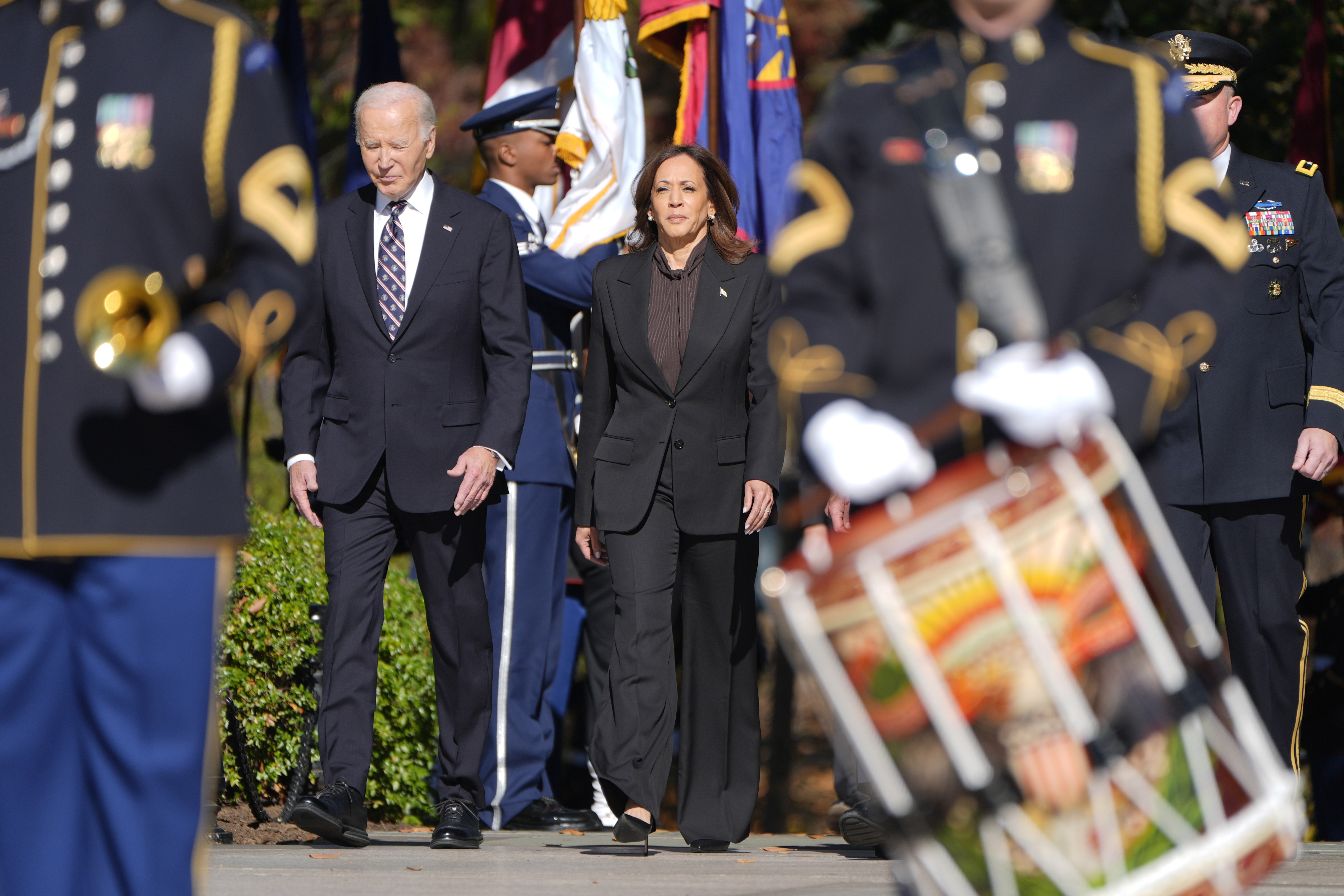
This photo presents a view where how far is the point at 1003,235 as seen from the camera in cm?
285

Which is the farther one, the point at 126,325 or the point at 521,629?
the point at 521,629

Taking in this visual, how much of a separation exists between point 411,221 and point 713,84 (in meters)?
1.92

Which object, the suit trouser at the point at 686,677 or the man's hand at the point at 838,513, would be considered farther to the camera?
the suit trouser at the point at 686,677

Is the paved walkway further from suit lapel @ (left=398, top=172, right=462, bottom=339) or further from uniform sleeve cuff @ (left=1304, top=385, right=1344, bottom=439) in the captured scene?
suit lapel @ (left=398, top=172, right=462, bottom=339)

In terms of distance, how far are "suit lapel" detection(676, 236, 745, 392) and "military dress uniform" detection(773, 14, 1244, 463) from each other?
2.70 metres

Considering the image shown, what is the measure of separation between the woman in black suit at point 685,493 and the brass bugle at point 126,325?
9.98ft

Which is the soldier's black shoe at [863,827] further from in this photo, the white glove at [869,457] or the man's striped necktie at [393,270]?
the white glove at [869,457]

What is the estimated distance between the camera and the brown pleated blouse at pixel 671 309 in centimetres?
577

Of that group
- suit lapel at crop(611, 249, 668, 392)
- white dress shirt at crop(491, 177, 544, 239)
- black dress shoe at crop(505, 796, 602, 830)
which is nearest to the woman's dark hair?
suit lapel at crop(611, 249, 668, 392)

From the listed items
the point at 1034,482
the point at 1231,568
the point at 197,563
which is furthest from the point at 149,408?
the point at 1231,568

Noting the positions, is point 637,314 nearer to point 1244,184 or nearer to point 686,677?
point 686,677

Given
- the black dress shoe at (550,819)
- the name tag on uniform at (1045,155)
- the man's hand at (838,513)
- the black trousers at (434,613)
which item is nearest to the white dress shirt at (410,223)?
the black trousers at (434,613)

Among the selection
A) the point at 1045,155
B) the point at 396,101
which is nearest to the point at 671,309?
the point at 396,101

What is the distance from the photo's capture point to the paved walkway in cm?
443
